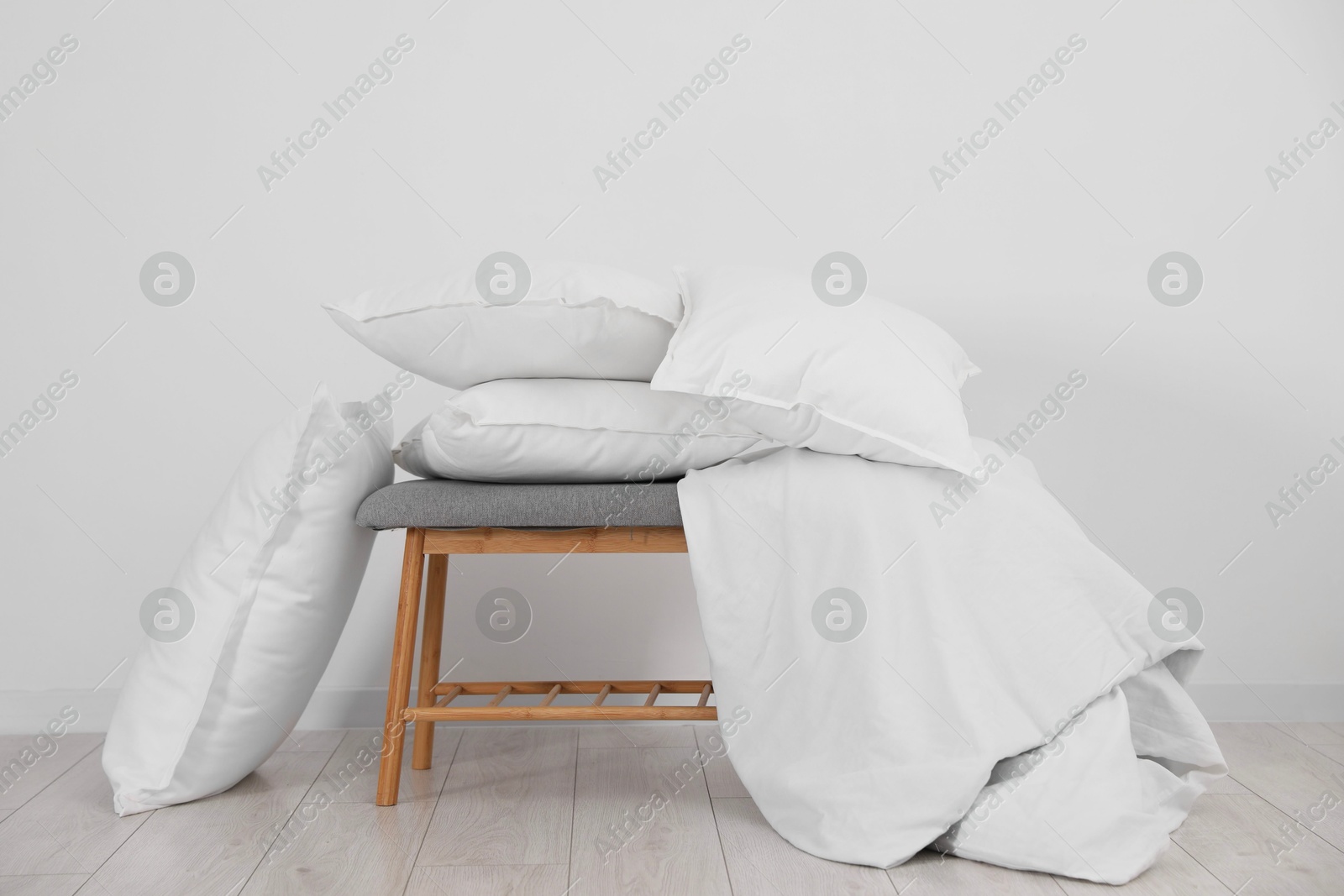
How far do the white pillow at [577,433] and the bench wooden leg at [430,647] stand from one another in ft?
0.98

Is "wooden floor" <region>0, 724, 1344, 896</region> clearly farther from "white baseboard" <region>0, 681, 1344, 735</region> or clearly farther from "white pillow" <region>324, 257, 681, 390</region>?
"white pillow" <region>324, 257, 681, 390</region>

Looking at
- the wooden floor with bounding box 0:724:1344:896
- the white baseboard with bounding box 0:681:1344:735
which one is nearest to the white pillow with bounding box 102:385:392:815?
the wooden floor with bounding box 0:724:1344:896

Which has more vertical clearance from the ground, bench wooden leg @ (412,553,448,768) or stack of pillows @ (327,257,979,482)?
stack of pillows @ (327,257,979,482)

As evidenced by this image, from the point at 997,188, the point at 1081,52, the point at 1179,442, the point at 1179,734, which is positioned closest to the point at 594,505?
the point at 1179,734

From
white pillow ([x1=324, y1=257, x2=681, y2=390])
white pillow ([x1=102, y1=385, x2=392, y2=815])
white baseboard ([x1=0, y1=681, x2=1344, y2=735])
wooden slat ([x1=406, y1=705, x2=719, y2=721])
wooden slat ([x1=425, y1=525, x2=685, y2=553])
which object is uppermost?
white pillow ([x1=324, y1=257, x2=681, y2=390])

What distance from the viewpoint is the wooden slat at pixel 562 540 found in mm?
1393

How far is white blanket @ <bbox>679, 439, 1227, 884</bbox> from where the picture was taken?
1.17 metres

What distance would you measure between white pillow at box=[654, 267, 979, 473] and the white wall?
75 cm

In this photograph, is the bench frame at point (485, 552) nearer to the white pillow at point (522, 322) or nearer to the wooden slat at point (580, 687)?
the wooden slat at point (580, 687)

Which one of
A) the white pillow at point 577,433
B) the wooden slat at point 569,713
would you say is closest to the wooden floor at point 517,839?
the wooden slat at point 569,713

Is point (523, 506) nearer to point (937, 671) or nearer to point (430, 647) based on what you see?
point (430, 647)

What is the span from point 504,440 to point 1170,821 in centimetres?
101

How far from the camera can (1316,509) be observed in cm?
204

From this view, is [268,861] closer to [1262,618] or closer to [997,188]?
[997,188]
